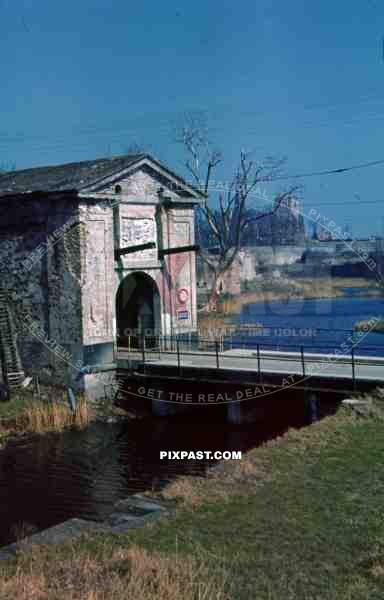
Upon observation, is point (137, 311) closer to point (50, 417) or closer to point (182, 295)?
point (182, 295)

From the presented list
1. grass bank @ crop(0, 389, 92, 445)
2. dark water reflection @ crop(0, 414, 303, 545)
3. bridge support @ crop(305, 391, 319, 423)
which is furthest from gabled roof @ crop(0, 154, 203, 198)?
bridge support @ crop(305, 391, 319, 423)

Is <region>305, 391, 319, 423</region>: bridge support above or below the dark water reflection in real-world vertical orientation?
above

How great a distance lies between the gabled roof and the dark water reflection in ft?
20.9

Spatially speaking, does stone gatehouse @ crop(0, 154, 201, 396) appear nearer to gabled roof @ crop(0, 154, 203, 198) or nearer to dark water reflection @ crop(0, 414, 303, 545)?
gabled roof @ crop(0, 154, 203, 198)

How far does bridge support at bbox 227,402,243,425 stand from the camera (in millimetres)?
18942

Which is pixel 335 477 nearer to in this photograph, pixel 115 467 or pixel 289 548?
pixel 289 548

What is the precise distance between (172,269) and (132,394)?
13.0 feet

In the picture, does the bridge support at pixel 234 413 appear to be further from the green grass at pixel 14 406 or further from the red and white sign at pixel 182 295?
the green grass at pixel 14 406

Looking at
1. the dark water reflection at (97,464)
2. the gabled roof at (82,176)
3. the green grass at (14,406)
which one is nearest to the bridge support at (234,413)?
the dark water reflection at (97,464)

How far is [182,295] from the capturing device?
75.4 feet

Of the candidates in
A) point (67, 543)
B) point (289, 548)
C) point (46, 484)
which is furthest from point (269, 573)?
point (46, 484)

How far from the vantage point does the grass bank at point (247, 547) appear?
7.04 metres

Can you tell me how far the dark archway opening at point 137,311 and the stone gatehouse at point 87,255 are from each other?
0.15ft

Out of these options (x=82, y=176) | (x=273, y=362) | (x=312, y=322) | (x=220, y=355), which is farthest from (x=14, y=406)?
(x=312, y=322)
